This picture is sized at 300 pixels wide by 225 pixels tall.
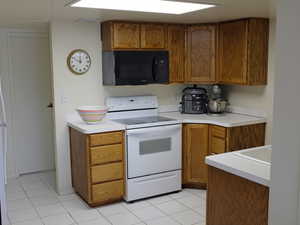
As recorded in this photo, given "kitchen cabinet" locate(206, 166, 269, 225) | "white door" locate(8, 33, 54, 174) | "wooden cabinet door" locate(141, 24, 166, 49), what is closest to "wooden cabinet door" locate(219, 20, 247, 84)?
"wooden cabinet door" locate(141, 24, 166, 49)

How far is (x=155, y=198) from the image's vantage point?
149 inches

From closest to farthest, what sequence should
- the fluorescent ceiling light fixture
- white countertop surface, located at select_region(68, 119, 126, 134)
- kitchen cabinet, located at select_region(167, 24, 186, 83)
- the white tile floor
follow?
the fluorescent ceiling light fixture → the white tile floor → white countertop surface, located at select_region(68, 119, 126, 134) → kitchen cabinet, located at select_region(167, 24, 186, 83)

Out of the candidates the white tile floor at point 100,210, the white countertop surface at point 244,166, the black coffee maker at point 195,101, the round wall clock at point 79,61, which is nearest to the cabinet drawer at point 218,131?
the black coffee maker at point 195,101

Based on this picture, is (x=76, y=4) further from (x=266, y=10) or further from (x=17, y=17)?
(x=266, y=10)

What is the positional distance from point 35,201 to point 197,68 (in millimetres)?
2503

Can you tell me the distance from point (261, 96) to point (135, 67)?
1551 millimetres

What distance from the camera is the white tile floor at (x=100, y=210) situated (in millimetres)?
3258

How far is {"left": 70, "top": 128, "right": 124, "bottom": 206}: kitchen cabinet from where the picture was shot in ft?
11.2

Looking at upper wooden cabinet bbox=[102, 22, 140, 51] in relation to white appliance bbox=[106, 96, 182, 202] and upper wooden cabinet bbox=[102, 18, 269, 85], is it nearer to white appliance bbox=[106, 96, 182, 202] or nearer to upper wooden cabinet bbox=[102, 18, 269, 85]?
upper wooden cabinet bbox=[102, 18, 269, 85]

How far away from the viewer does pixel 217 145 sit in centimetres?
381

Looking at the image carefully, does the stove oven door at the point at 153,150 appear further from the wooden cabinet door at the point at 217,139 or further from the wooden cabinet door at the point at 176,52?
the wooden cabinet door at the point at 176,52

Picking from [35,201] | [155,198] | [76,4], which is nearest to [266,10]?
[76,4]

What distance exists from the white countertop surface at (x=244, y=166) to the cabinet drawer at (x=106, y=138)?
4.93ft

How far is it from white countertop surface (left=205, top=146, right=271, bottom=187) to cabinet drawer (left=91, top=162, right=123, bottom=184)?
5.17ft
